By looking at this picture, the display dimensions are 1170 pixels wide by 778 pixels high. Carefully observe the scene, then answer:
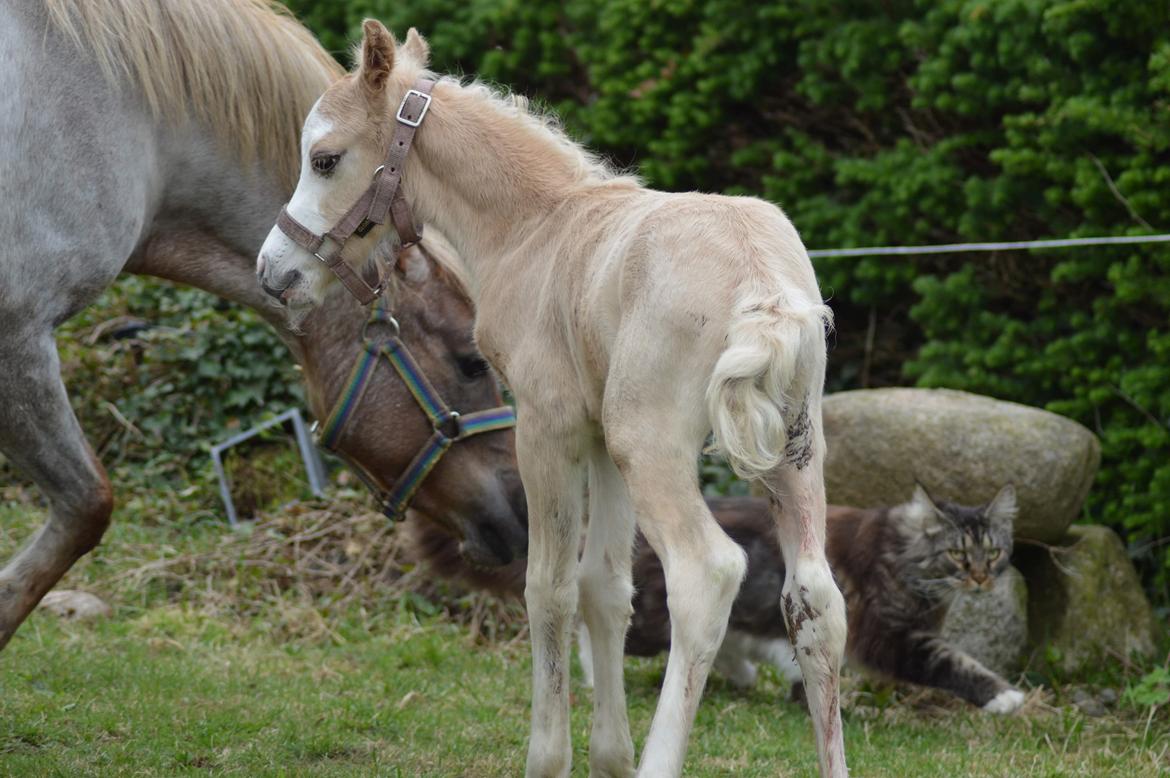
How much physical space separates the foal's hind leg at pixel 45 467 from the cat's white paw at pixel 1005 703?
11.1 feet

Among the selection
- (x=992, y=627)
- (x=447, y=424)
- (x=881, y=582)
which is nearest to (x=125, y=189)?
(x=447, y=424)

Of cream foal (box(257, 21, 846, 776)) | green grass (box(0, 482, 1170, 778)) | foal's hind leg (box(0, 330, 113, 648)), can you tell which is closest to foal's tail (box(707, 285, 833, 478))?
cream foal (box(257, 21, 846, 776))

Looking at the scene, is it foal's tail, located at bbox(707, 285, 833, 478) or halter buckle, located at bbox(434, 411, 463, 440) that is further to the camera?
halter buckle, located at bbox(434, 411, 463, 440)

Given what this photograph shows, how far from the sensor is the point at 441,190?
375 centimetres

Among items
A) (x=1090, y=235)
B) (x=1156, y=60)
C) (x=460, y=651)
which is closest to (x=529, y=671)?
(x=460, y=651)

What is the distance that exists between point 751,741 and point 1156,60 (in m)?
3.08

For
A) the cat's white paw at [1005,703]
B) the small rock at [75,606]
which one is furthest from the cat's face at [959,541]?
the small rock at [75,606]

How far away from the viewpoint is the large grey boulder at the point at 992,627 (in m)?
6.09

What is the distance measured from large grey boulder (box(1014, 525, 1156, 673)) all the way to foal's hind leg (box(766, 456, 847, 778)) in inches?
137

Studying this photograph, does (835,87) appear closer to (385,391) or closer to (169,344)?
(385,391)

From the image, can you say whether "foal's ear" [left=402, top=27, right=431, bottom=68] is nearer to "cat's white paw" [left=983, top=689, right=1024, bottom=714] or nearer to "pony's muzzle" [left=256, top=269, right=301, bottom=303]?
"pony's muzzle" [left=256, top=269, right=301, bottom=303]

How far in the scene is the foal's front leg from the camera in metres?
3.38

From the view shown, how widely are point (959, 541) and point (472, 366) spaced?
2289 mm

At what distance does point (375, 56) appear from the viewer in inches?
143
